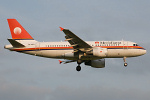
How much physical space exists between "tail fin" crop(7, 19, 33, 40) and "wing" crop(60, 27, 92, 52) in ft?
34.3

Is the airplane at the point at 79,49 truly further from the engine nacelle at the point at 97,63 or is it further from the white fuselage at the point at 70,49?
the engine nacelle at the point at 97,63

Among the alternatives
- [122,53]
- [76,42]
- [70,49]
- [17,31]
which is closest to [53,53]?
[70,49]

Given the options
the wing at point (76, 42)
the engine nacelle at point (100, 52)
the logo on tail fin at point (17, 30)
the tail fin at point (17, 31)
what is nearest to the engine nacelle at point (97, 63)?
the wing at point (76, 42)

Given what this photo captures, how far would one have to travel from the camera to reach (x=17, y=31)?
62.6m

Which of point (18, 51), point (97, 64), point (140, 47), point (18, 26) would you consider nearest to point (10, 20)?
point (18, 26)

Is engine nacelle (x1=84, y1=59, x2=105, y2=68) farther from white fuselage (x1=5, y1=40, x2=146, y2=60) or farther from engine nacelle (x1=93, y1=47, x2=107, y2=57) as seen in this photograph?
engine nacelle (x1=93, y1=47, x2=107, y2=57)

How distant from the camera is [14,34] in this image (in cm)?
6241

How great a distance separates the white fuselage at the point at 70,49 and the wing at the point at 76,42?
1622mm

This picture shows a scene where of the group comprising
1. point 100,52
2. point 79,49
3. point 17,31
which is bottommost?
point 100,52

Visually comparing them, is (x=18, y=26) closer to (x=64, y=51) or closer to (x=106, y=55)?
(x=64, y=51)

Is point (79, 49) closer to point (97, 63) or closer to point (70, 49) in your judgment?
point (70, 49)

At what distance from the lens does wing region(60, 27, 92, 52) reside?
53.4 metres

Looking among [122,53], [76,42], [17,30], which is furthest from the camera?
[17,30]

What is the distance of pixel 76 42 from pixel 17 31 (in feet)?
44.6
